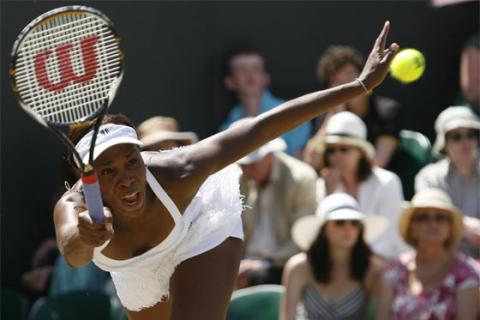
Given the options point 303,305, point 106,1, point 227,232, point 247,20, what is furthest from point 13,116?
point 227,232

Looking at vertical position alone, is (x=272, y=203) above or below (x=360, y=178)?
below

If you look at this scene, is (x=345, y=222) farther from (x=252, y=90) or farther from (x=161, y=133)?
(x=252, y=90)

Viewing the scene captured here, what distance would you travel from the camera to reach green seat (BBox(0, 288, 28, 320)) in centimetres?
717

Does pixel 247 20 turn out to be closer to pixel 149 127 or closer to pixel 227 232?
pixel 149 127

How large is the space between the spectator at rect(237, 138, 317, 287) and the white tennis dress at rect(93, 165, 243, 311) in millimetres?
2272

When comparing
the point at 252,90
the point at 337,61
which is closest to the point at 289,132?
the point at 252,90

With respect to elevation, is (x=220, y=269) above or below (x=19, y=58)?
below

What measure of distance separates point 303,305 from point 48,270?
224 centimetres

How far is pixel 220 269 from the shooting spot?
14.8 feet

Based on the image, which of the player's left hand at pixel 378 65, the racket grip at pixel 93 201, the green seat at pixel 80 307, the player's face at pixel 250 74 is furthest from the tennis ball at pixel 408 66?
the player's face at pixel 250 74

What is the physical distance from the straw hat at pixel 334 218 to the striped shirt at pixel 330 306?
1.11 feet

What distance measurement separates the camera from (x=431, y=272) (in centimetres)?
634

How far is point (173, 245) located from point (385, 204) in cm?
278

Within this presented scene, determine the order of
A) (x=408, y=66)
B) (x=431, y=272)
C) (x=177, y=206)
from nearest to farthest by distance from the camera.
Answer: (x=177, y=206), (x=408, y=66), (x=431, y=272)
